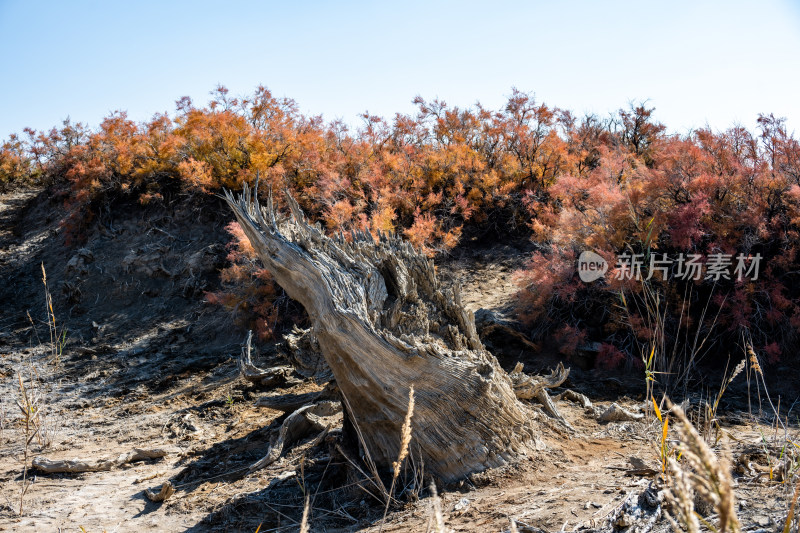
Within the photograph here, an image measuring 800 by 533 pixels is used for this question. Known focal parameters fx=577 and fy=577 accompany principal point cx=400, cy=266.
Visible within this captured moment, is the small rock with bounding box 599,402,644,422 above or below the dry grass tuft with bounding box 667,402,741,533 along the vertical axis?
below

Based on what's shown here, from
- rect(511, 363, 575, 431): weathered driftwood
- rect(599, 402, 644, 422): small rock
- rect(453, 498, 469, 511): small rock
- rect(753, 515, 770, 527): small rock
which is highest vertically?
rect(511, 363, 575, 431): weathered driftwood

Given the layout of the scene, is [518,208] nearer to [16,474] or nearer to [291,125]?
[291,125]

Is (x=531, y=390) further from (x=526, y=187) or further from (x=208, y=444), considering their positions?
(x=526, y=187)
